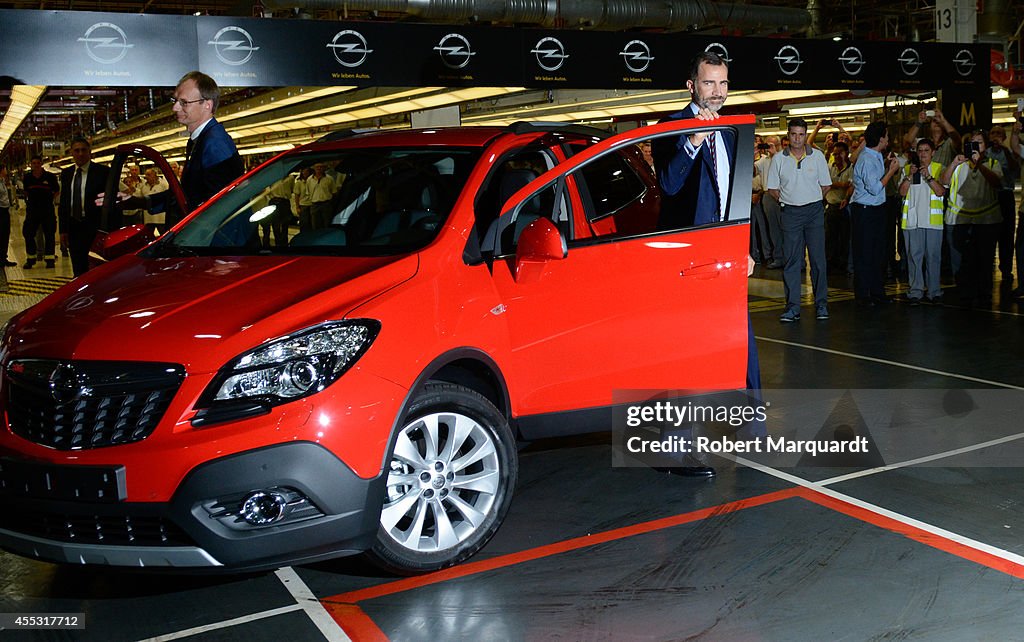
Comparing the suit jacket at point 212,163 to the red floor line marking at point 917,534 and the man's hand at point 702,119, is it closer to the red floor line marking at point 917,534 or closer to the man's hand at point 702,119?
the man's hand at point 702,119

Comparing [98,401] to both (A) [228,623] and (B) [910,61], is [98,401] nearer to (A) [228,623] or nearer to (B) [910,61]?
(A) [228,623]

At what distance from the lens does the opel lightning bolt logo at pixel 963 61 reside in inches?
619

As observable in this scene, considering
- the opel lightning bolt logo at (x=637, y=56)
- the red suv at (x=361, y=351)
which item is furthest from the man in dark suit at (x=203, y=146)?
the opel lightning bolt logo at (x=637, y=56)

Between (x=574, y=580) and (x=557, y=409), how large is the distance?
0.82m

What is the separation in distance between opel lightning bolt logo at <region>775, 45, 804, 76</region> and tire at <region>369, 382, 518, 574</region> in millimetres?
11819

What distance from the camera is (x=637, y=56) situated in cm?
1340

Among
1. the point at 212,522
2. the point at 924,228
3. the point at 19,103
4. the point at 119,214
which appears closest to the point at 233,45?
the point at 119,214

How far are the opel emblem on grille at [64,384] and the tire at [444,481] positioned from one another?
1046mm

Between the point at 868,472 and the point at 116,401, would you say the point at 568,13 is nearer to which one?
the point at 868,472

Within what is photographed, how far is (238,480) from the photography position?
3172mm

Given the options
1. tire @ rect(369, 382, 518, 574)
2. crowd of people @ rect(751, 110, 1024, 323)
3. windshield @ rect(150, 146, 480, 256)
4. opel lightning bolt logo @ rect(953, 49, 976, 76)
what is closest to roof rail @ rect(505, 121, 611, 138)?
windshield @ rect(150, 146, 480, 256)

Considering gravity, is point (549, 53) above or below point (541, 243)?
above

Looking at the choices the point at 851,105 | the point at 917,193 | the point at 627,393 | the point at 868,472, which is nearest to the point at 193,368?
the point at 627,393

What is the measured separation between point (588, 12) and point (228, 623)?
1316 centimetres
